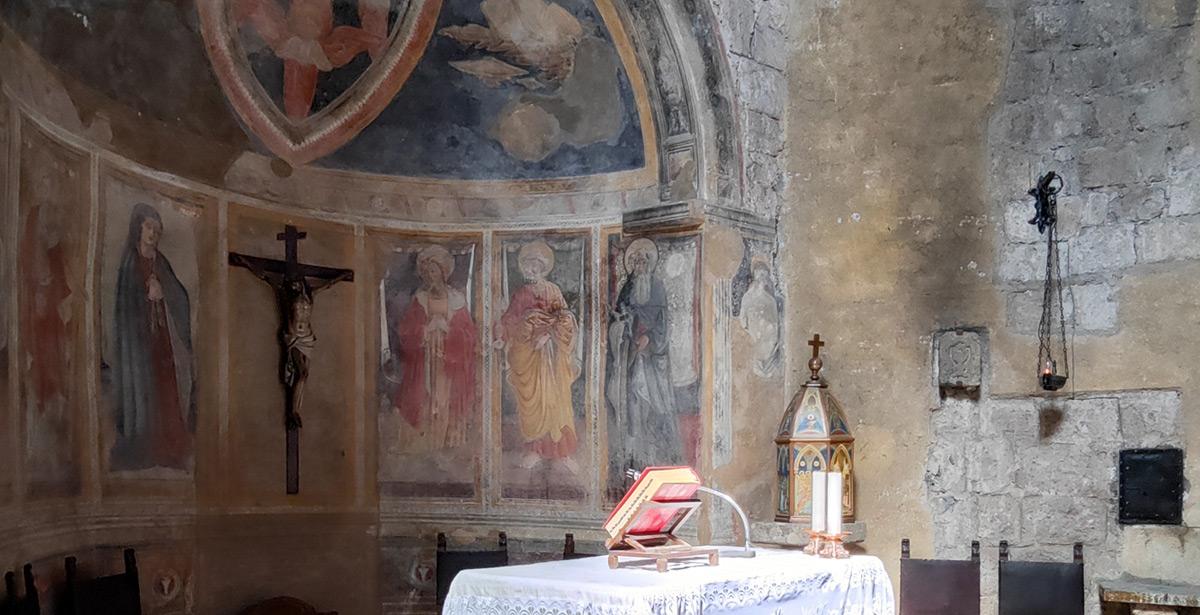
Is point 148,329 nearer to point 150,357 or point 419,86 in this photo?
point 150,357

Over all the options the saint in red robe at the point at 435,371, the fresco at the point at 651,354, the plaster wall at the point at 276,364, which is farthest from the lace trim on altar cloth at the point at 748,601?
the saint in red robe at the point at 435,371

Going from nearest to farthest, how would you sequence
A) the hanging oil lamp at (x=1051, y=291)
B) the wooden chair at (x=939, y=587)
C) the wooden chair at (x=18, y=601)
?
the wooden chair at (x=18, y=601), the wooden chair at (x=939, y=587), the hanging oil lamp at (x=1051, y=291)

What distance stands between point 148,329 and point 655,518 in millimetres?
2490

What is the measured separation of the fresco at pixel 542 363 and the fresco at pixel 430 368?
155mm

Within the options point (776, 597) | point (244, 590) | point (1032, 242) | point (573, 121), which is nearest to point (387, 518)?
point (244, 590)

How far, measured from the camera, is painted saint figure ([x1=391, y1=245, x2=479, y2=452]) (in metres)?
6.79

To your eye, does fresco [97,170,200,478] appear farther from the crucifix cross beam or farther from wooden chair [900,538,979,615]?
wooden chair [900,538,979,615]

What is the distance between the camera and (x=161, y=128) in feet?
18.7

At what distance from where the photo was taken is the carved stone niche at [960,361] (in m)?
6.11

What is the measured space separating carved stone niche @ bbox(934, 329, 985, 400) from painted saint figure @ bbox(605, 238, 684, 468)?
1317 mm

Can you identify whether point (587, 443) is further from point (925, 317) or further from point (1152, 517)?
point (1152, 517)

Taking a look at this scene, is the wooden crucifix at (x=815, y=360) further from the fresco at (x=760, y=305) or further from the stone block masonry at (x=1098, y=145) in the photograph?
the stone block masonry at (x=1098, y=145)

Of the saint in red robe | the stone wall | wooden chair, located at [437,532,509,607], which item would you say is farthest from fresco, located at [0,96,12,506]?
the stone wall

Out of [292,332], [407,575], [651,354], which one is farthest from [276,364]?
[651,354]
